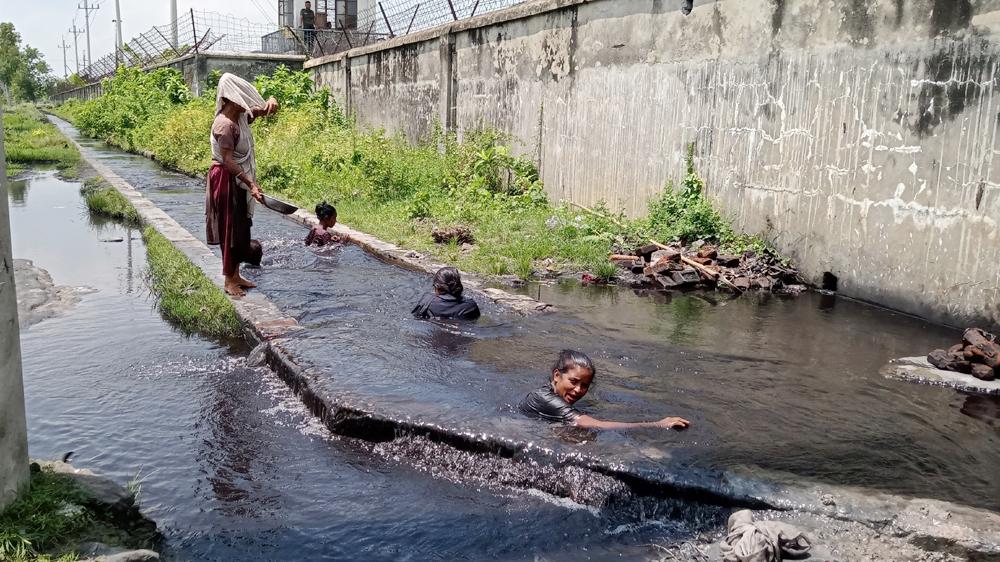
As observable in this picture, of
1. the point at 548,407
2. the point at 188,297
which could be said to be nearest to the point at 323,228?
the point at 188,297

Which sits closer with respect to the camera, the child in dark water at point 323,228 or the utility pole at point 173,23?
the child in dark water at point 323,228

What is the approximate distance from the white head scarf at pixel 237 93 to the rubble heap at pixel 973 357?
5649 mm

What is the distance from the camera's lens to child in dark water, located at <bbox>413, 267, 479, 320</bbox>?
643 cm

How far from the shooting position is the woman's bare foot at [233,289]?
691 centimetres

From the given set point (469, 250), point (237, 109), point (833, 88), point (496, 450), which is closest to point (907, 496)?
point (496, 450)

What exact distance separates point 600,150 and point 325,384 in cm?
693

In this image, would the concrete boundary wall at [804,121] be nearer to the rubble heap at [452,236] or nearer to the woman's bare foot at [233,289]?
the rubble heap at [452,236]

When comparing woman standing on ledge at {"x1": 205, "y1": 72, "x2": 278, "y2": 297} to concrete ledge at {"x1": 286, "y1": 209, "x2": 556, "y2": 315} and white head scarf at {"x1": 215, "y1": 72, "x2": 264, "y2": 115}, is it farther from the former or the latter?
concrete ledge at {"x1": 286, "y1": 209, "x2": 556, "y2": 315}

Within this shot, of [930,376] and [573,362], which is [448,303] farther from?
[930,376]

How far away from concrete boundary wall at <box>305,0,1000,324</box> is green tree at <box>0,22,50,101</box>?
78.1 meters

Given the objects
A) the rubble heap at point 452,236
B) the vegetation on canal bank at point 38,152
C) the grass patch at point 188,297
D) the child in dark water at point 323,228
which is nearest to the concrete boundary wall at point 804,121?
the rubble heap at point 452,236

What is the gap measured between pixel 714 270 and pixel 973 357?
121 inches

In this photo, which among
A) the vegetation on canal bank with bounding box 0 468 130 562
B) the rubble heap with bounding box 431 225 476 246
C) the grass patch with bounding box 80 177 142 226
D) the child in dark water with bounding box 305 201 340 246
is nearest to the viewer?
the vegetation on canal bank with bounding box 0 468 130 562

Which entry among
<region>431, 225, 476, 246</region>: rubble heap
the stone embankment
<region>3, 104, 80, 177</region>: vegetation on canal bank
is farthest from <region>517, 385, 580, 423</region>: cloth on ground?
<region>3, 104, 80, 177</region>: vegetation on canal bank
